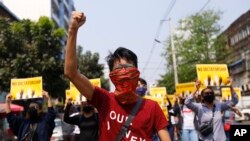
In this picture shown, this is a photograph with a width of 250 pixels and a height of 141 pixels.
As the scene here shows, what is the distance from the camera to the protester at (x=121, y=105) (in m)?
3.43

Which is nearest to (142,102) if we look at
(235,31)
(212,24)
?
(212,24)

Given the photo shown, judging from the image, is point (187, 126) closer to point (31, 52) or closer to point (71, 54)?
point (71, 54)

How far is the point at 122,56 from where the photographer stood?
3.65 m

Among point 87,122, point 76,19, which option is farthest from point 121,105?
point 87,122

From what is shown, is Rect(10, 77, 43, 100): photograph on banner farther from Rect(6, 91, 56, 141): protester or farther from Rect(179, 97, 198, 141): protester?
Rect(6, 91, 56, 141): protester

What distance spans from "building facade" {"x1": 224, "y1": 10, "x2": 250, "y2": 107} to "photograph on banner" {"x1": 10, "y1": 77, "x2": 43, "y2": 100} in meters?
46.3

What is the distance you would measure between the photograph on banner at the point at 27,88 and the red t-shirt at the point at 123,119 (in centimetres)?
851

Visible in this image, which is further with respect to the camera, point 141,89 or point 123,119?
point 141,89

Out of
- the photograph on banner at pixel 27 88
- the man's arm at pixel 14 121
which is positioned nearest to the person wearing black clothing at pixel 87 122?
the man's arm at pixel 14 121

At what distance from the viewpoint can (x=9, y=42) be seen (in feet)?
86.8

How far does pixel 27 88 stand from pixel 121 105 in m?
8.67

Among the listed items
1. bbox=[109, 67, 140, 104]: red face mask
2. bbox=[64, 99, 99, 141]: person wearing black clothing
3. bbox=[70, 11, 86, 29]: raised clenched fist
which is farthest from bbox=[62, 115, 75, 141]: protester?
bbox=[70, 11, 86, 29]: raised clenched fist

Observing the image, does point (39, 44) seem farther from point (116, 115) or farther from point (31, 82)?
point (116, 115)

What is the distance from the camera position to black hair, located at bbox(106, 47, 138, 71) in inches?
143
